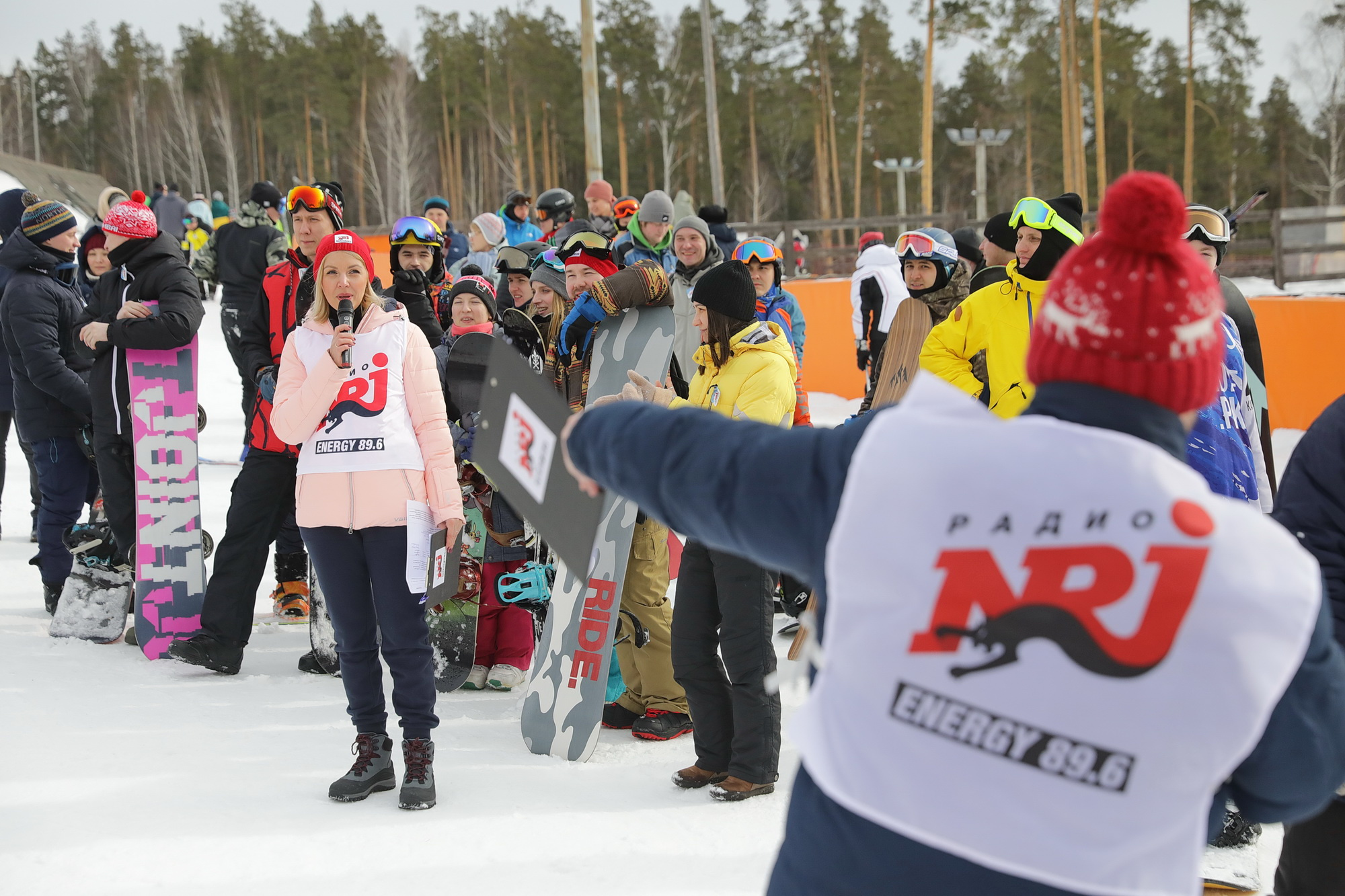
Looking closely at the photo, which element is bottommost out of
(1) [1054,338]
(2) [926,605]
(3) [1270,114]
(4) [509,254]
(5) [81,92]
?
(2) [926,605]

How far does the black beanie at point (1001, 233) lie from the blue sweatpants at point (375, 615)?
9.97ft

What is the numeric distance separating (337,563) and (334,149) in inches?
1973

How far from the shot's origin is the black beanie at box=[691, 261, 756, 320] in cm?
349

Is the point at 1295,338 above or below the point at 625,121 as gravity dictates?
below

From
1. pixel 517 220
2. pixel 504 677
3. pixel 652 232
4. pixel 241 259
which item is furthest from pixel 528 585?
pixel 517 220

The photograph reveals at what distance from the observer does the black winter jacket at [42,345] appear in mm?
5062

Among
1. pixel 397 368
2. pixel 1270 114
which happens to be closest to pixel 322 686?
pixel 397 368

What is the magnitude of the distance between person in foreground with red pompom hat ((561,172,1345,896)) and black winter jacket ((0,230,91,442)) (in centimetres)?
499

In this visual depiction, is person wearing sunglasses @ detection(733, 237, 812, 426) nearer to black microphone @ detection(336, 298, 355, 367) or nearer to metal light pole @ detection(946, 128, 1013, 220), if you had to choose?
black microphone @ detection(336, 298, 355, 367)

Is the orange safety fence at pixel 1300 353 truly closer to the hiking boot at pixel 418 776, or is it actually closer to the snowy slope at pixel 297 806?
the snowy slope at pixel 297 806

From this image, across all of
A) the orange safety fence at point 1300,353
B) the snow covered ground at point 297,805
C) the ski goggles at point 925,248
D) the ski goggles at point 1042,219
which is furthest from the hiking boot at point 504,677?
the orange safety fence at point 1300,353

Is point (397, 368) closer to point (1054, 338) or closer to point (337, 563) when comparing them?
point (337, 563)

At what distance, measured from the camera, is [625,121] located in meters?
45.1

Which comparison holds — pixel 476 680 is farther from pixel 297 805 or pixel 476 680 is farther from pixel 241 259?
pixel 241 259
